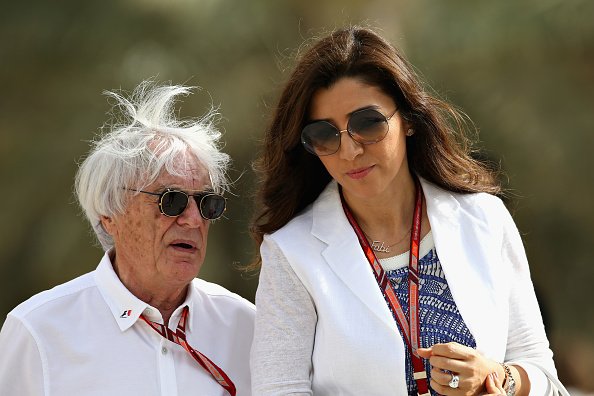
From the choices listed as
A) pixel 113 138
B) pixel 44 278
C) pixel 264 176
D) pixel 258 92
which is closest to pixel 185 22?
pixel 258 92

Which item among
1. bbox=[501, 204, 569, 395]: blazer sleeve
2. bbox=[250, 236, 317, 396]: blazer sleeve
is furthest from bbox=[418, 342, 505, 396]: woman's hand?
bbox=[250, 236, 317, 396]: blazer sleeve

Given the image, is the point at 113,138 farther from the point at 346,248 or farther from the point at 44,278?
the point at 44,278

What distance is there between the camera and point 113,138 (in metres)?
3.29

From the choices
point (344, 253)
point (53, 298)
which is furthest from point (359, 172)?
point (53, 298)

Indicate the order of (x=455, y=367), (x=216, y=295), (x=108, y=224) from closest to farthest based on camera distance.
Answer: (x=455, y=367)
(x=108, y=224)
(x=216, y=295)

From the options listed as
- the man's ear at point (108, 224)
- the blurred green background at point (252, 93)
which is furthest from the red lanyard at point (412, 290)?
the blurred green background at point (252, 93)

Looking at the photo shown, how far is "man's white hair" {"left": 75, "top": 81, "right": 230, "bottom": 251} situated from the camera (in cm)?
318

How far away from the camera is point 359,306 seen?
8.57 feet

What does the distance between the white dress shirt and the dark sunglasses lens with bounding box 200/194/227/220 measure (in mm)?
304

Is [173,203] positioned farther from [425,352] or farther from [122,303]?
[425,352]

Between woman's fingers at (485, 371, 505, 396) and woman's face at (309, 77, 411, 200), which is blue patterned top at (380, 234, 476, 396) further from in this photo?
woman's face at (309, 77, 411, 200)

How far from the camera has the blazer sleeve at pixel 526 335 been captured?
2668 mm

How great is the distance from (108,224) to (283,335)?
37.1 inches

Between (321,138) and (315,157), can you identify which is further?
(315,157)
